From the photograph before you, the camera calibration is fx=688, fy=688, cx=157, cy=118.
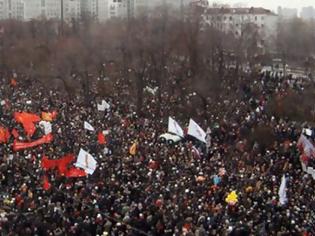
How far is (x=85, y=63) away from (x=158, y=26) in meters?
9.08

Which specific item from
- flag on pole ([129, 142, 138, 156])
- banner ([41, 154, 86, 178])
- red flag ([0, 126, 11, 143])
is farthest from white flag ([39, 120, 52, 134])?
banner ([41, 154, 86, 178])

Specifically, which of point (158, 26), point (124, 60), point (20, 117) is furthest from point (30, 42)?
point (20, 117)

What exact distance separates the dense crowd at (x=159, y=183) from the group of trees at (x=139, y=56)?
5784 mm

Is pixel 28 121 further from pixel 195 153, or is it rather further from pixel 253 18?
pixel 253 18

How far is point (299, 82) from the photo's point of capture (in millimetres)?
36781

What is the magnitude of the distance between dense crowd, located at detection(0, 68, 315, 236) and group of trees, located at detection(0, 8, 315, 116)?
5.78 metres

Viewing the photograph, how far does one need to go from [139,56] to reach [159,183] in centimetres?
2584

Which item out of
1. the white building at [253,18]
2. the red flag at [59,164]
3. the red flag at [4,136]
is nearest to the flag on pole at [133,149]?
the red flag at [59,164]

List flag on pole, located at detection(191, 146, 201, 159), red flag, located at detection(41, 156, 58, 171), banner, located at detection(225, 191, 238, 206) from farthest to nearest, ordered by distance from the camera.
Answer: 1. flag on pole, located at detection(191, 146, 201, 159)
2. red flag, located at detection(41, 156, 58, 171)
3. banner, located at detection(225, 191, 238, 206)

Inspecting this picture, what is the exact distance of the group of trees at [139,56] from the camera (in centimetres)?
3784

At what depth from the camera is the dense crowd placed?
49.4 ft

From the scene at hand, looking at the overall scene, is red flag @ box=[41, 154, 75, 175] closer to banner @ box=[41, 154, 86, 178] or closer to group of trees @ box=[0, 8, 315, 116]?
banner @ box=[41, 154, 86, 178]

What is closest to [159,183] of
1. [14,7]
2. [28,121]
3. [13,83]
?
[28,121]

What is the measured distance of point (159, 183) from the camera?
1805 cm
